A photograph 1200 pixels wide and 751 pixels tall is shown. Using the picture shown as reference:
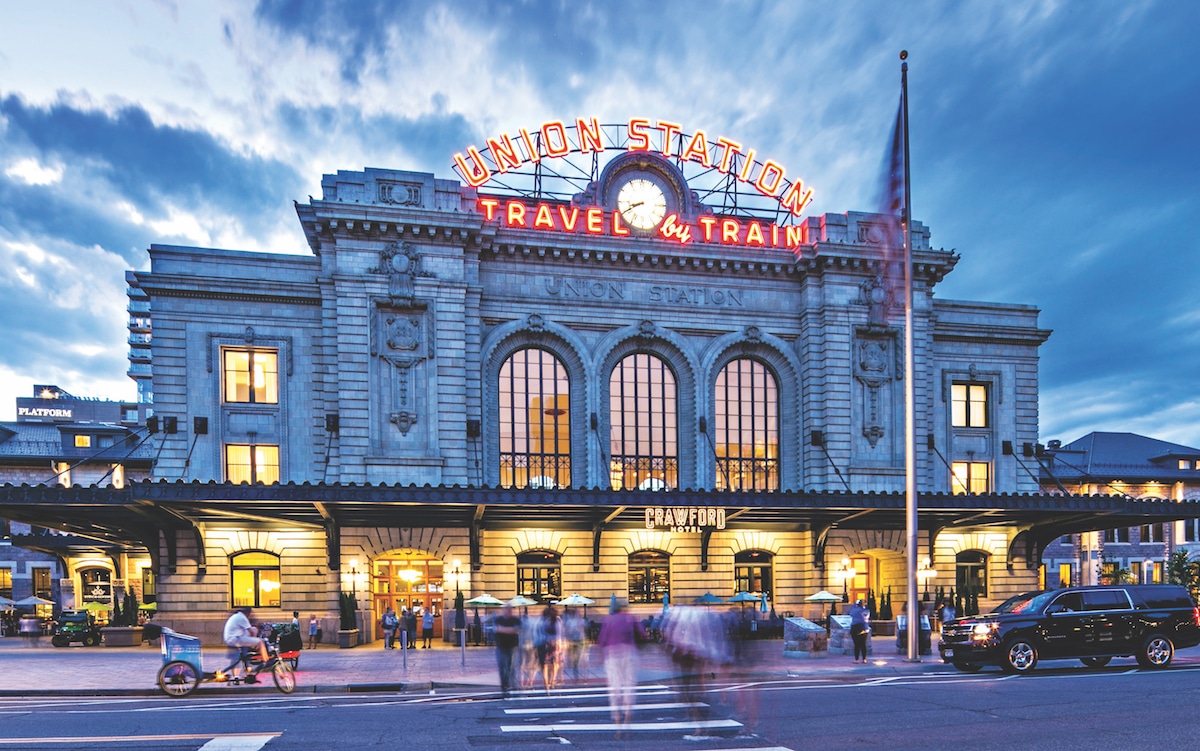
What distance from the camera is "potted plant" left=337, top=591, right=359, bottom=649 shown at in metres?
28.5

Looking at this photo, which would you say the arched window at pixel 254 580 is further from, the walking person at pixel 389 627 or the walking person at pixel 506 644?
the walking person at pixel 506 644

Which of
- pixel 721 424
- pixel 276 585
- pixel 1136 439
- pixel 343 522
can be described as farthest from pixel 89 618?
pixel 1136 439

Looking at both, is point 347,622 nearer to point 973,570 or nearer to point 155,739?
point 155,739

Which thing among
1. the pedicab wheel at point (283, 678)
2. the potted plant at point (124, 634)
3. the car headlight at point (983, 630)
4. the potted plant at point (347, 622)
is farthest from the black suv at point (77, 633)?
the car headlight at point (983, 630)

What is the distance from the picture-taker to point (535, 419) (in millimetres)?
36281

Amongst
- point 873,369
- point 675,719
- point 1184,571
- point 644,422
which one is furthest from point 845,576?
point 1184,571

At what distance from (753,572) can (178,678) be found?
2543 centimetres

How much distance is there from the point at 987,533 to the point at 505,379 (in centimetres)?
2379

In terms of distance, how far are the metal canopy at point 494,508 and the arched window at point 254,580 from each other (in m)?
1.50

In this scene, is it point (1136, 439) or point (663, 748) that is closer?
point (663, 748)

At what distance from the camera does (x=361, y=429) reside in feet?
108

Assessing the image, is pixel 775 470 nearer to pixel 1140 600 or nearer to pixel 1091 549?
pixel 1140 600

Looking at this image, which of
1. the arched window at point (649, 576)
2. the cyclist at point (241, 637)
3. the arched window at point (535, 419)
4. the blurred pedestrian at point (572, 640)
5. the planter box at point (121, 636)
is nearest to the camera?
the cyclist at point (241, 637)

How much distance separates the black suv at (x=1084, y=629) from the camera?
18.2 meters
